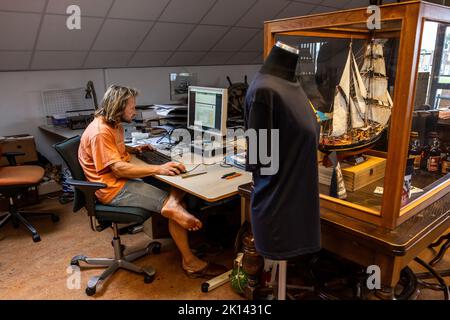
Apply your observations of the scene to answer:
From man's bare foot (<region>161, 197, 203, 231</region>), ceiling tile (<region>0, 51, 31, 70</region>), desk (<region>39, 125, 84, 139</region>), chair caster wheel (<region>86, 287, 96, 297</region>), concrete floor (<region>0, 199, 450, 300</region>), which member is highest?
ceiling tile (<region>0, 51, 31, 70</region>)

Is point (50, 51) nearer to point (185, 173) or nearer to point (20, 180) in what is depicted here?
point (20, 180)

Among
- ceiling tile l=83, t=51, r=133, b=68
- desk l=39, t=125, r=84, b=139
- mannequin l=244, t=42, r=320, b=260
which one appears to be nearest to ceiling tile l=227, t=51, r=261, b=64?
ceiling tile l=83, t=51, r=133, b=68

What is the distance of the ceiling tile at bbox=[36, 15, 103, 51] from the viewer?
305cm

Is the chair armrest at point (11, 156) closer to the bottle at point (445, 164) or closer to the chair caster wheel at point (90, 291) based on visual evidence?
the chair caster wheel at point (90, 291)

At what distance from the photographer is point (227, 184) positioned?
79.8 inches

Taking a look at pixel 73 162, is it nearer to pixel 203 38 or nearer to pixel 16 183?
pixel 16 183

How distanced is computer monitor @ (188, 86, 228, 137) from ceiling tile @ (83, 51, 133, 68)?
1.50m

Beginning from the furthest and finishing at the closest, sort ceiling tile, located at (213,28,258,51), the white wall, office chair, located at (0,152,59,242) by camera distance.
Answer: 1. ceiling tile, located at (213,28,258,51)
2. the white wall
3. office chair, located at (0,152,59,242)

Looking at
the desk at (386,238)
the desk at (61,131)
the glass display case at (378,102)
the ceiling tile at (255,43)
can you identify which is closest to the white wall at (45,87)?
the desk at (61,131)

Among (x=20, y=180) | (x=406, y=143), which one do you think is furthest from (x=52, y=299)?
(x=406, y=143)

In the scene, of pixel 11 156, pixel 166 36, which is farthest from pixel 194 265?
pixel 166 36

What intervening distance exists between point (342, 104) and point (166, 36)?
2.63 metres

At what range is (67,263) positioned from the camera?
98.2 inches

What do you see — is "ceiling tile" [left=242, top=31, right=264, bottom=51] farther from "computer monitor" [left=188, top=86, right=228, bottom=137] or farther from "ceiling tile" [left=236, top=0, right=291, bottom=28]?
"computer monitor" [left=188, top=86, right=228, bottom=137]
